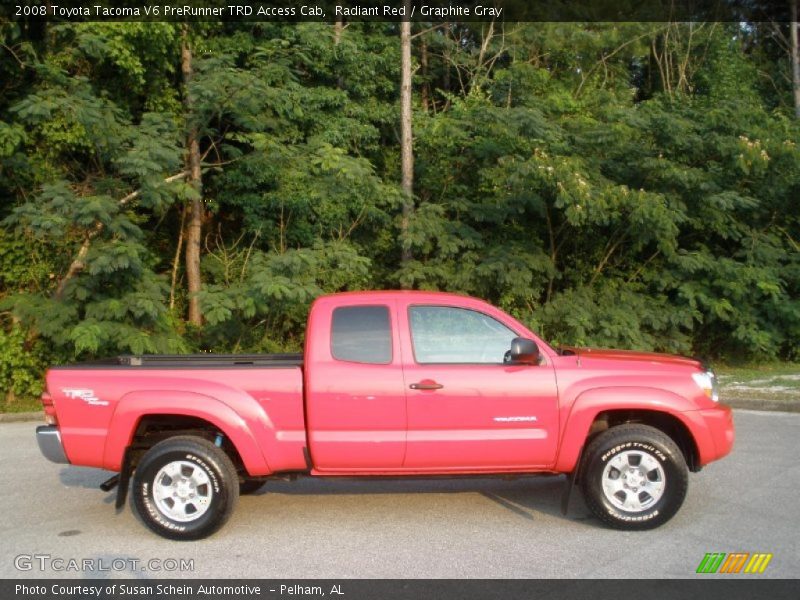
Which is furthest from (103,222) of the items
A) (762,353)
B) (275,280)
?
(762,353)

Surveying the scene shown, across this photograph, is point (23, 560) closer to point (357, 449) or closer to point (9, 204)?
point (357, 449)

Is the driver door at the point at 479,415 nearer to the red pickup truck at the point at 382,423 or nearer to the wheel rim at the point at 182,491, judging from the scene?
the red pickup truck at the point at 382,423

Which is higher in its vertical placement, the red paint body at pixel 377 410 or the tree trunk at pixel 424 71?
the tree trunk at pixel 424 71

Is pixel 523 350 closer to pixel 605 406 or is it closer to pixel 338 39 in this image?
pixel 605 406

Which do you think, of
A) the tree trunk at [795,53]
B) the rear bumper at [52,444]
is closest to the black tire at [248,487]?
the rear bumper at [52,444]

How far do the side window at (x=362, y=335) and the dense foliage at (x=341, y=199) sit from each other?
7.17 meters

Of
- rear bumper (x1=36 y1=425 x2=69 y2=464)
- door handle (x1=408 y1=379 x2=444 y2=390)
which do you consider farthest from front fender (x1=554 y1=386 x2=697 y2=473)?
rear bumper (x1=36 y1=425 x2=69 y2=464)

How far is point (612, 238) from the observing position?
17078 mm

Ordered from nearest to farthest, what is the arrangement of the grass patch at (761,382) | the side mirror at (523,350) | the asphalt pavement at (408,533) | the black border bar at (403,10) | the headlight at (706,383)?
1. the asphalt pavement at (408,533)
2. the side mirror at (523,350)
3. the headlight at (706,383)
4. the grass patch at (761,382)
5. the black border bar at (403,10)

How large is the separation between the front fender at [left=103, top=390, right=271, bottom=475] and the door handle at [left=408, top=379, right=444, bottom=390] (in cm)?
127

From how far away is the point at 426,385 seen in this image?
20.5 feet

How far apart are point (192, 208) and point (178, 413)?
10761mm

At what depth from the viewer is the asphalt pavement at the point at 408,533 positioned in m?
5.61

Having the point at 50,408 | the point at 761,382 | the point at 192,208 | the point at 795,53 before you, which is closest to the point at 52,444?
the point at 50,408
